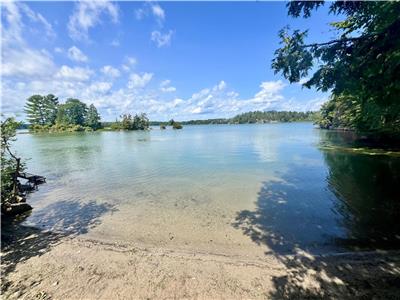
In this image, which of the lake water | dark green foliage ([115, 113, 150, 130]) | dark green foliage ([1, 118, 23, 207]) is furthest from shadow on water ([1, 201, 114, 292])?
dark green foliage ([115, 113, 150, 130])

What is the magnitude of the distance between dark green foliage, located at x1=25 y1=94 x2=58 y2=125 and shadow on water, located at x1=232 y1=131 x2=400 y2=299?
114 metres

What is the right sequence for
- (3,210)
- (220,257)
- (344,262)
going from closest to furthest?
1. (344,262)
2. (220,257)
3. (3,210)

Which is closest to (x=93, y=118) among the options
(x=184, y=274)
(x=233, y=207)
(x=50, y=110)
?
(x=50, y=110)

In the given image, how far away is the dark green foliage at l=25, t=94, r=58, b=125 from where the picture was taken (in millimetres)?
94438

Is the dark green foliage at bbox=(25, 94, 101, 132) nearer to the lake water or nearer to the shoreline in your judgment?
the lake water

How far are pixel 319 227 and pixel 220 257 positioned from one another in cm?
399

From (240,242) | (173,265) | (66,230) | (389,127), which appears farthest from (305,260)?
(389,127)

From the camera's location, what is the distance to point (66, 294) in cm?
432

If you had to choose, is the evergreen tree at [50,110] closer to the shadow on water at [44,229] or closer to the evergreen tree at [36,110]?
the evergreen tree at [36,110]

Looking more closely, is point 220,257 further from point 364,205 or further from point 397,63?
point 364,205

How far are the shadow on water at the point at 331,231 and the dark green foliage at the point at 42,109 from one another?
11408 centimetres

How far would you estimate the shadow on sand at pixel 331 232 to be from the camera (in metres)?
4.34

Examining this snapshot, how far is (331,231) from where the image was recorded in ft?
23.4

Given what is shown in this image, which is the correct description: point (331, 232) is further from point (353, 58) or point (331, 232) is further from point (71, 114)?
point (71, 114)
